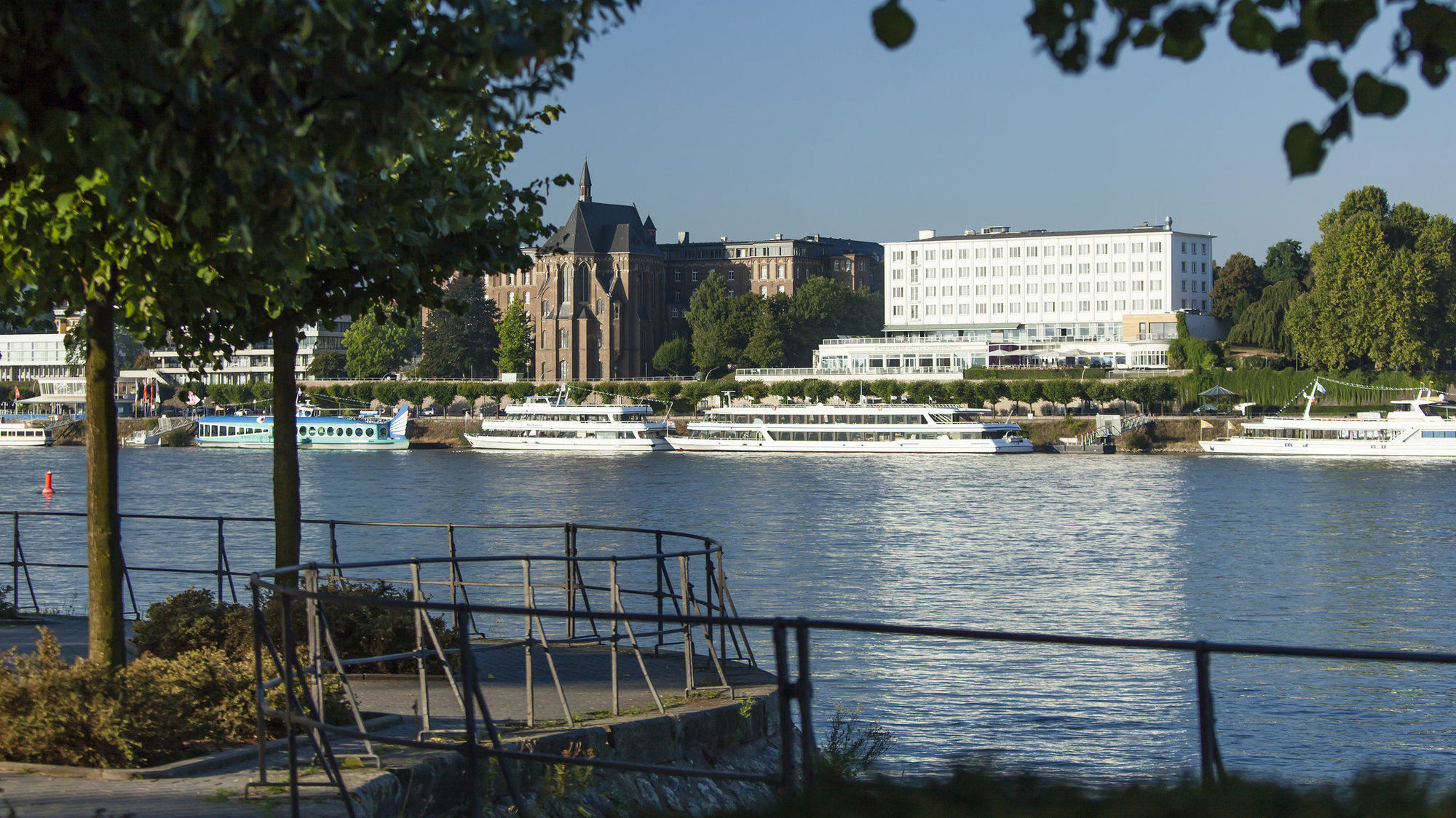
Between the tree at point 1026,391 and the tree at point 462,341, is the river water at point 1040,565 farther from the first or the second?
the tree at point 462,341

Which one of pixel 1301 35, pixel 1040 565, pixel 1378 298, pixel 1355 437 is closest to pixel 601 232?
pixel 1378 298

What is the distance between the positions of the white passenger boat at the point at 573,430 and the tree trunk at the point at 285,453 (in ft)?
271

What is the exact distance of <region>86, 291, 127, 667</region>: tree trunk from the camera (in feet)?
28.1

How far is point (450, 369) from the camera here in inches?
5512

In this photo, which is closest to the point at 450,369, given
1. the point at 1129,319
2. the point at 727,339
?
the point at 727,339

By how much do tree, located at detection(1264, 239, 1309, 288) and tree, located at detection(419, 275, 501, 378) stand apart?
73.9 meters

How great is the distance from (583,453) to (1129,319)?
57442 millimetres

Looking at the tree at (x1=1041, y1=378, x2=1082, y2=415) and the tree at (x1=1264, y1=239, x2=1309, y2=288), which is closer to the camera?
the tree at (x1=1041, y1=378, x2=1082, y2=415)

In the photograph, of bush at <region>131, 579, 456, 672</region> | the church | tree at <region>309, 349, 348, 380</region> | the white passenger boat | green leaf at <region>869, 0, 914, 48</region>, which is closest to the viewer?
green leaf at <region>869, 0, 914, 48</region>

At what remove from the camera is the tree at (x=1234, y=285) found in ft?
393

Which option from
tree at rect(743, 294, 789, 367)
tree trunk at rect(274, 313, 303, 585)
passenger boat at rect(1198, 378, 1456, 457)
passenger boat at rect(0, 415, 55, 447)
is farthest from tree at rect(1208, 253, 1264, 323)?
tree trunk at rect(274, 313, 303, 585)

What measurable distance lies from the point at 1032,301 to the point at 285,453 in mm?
127231

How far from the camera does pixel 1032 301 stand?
440 ft

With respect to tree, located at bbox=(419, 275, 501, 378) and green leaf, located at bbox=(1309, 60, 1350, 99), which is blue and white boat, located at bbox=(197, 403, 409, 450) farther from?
green leaf, located at bbox=(1309, 60, 1350, 99)
